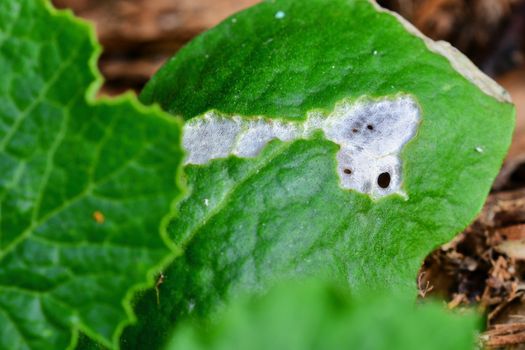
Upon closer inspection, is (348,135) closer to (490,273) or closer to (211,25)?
(490,273)

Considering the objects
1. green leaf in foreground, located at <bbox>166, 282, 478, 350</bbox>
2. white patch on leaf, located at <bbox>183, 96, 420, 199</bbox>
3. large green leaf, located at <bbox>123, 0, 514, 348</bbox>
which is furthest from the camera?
white patch on leaf, located at <bbox>183, 96, 420, 199</bbox>

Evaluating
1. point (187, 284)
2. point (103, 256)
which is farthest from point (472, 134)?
point (103, 256)

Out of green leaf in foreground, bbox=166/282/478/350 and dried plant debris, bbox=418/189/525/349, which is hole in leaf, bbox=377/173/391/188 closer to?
dried plant debris, bbox=418/189/525/349

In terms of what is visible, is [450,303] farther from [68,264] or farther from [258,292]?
[68,264]

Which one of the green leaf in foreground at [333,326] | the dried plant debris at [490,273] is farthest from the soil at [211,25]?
the green leaf in foreground at [333,326]

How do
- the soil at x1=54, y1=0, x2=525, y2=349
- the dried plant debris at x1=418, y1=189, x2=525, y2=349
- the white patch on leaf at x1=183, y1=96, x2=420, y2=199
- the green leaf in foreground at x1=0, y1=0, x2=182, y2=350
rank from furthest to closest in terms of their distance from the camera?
the soil at x1=54, y1=0, x2=525, y2=349
the dried plant debris at x1=418, y1=189, x2=525, y2=349
the white patch on leaf at x1=183, y1=96, x2=420, y2=199
the green leaf in foreground at x1=0, y1=0, x2=182, y2=350

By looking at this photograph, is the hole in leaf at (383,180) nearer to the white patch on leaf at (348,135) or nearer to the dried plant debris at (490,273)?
the white patch on leaf at (348,135)

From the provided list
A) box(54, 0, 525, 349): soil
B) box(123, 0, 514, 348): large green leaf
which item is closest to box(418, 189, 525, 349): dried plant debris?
box(123, 0, 514, 348): large green leaf
